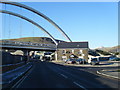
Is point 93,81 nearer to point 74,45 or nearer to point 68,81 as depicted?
point 68,81

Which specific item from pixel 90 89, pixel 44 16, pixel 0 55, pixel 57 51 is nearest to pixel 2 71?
pixel 0 55

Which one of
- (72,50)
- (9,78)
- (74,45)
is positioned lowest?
(9,78)

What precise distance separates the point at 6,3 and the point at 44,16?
860 inches

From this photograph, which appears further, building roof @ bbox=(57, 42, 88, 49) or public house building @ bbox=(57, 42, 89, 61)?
building roof @ bbox=(57, 42, 88, 49)

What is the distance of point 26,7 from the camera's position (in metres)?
92.8

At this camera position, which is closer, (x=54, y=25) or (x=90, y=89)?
(x=90, y=89)

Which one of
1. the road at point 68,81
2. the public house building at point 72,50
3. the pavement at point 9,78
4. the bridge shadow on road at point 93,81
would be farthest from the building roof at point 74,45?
the road at point 68,81

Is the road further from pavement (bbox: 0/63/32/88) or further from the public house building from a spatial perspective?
the public house building

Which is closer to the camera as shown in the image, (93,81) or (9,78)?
(93,81)

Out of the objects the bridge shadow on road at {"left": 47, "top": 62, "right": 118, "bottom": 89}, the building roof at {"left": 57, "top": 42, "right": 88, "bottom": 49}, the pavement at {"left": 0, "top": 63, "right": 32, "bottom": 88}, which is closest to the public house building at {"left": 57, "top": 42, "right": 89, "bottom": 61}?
the building roof at {"left": 57, "top": 42, "right": 88, "bottom": 49}

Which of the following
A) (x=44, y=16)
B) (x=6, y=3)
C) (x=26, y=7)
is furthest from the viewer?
(x=44, y=16)

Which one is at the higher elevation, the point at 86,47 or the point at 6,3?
the point at 6,3

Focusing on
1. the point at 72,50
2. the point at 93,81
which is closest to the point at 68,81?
the point at 93,81

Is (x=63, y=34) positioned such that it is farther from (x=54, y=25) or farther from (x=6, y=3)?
(x=6, y=3)
